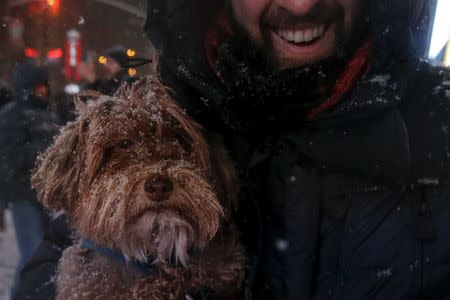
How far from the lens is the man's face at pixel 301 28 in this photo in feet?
7.93

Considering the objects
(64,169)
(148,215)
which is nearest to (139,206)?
(148,215)

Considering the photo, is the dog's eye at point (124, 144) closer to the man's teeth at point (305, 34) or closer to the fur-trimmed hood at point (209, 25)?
the fur-trimmed hood at point (209, 25)

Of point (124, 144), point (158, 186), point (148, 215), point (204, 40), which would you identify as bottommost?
point (148, 215)

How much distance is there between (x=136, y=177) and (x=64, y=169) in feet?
1.60

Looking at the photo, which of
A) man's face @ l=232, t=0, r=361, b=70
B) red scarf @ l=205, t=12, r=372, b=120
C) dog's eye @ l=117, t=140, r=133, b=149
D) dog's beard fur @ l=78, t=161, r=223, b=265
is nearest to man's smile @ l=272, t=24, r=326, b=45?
man's face @ l=232, t=0, r=361, b=70

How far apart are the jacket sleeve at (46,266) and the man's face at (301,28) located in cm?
145

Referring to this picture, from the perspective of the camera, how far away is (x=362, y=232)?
2115 millimetres

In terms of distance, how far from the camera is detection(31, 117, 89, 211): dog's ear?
2.42 m

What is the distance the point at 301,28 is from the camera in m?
2.47

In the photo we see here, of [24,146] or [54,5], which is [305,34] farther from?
[54,5]

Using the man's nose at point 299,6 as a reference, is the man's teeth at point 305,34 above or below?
below

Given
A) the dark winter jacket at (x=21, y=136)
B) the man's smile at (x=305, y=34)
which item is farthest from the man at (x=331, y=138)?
the dark winter jacket at (x=21, y=136)

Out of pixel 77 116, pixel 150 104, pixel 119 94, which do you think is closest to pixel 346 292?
pixel 150 104

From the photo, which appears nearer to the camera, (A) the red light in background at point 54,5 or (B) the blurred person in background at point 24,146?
(B) the blurred person in background at point 24,146
